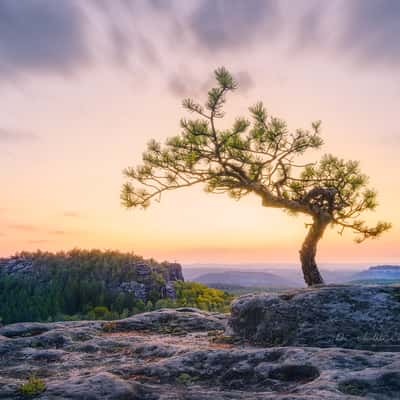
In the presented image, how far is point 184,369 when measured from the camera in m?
8.80

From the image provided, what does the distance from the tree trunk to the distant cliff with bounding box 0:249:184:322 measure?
52.0 ft

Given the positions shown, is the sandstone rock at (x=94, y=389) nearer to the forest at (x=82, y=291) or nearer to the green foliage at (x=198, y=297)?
the forest at (x=82, y=291)

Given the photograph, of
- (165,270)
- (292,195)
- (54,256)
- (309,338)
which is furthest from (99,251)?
(309,338)

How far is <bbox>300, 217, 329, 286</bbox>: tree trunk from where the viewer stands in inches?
698

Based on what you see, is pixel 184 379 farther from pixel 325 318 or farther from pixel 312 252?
pixel 312 252

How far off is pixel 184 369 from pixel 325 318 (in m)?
4.82

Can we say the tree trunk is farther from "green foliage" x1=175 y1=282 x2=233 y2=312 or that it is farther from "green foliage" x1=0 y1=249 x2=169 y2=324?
"green foliage" x1=175 y1=282 x2=233 y2=312

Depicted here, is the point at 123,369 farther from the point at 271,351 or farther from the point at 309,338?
the point at 309,338

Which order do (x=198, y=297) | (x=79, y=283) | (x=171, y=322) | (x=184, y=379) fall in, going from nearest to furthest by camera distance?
1. (x=184, y=379)
2. (x=171, y=322)
3. (x=79, y=283)
4. (x=198, y=297)

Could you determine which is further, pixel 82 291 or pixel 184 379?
pixel 82 291

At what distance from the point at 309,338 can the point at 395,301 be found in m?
2.91

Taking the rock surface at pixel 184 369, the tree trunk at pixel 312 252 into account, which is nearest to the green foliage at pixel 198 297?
the tree trunk at pixel 312 252

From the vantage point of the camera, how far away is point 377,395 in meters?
6.25

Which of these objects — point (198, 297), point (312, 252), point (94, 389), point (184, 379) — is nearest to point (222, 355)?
point (184, 379)
